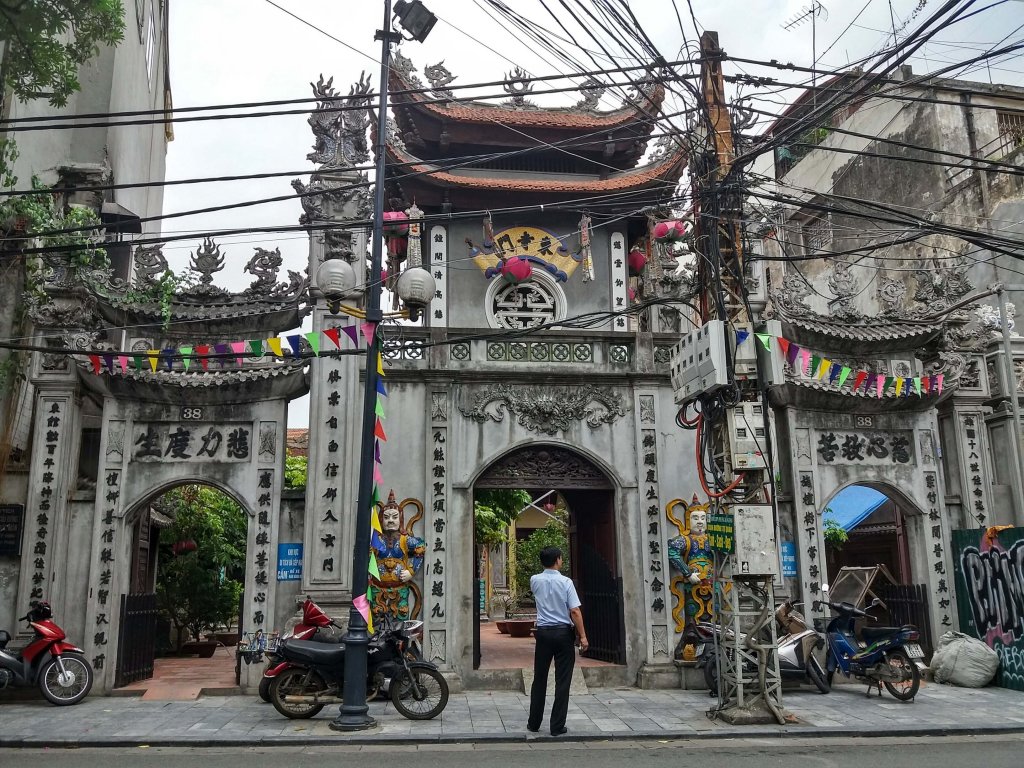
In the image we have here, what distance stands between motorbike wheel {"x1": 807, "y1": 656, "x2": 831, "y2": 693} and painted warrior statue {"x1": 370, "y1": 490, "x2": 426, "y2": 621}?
5.64 meters

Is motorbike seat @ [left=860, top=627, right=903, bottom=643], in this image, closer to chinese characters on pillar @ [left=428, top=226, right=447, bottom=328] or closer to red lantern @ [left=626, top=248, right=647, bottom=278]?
red lantern @ [left=626, top=248, right=647, bottom=278]

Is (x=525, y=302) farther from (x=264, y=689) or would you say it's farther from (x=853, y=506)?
(x=853, y=506)

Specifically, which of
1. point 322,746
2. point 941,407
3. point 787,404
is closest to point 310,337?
point 322,746

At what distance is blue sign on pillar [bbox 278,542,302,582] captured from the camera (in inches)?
481

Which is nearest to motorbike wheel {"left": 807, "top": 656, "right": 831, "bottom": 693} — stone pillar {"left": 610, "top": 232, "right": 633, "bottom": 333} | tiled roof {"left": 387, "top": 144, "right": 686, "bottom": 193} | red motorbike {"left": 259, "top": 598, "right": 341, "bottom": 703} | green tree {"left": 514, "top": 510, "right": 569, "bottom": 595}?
red motorbike {"left": 259, "top": 598, "right": 341, "bottom": 703}

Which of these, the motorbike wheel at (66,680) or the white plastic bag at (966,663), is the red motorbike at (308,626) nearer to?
the motorbike wheel at (66,680)

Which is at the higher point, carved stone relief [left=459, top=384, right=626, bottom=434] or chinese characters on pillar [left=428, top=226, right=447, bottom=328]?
chinese characters on pillar [left=428, top=226, right=447, bottom=328]

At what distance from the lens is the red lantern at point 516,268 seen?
51.1 feet

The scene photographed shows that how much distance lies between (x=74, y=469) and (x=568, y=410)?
24.6ft

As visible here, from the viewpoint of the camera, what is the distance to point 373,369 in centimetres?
990

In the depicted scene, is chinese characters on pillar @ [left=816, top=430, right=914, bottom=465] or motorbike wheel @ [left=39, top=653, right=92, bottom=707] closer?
motorbike wheel @ [left=39, top=653, right=92, bottom=707]

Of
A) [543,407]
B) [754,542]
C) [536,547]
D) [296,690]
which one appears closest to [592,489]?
[543,407]

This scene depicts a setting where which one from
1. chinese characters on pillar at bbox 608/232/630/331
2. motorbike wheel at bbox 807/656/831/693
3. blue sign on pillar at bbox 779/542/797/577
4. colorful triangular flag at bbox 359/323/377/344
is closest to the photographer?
colorful triangular flag at bbox 359/323/377/344

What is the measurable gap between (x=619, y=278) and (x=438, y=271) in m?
3.45
